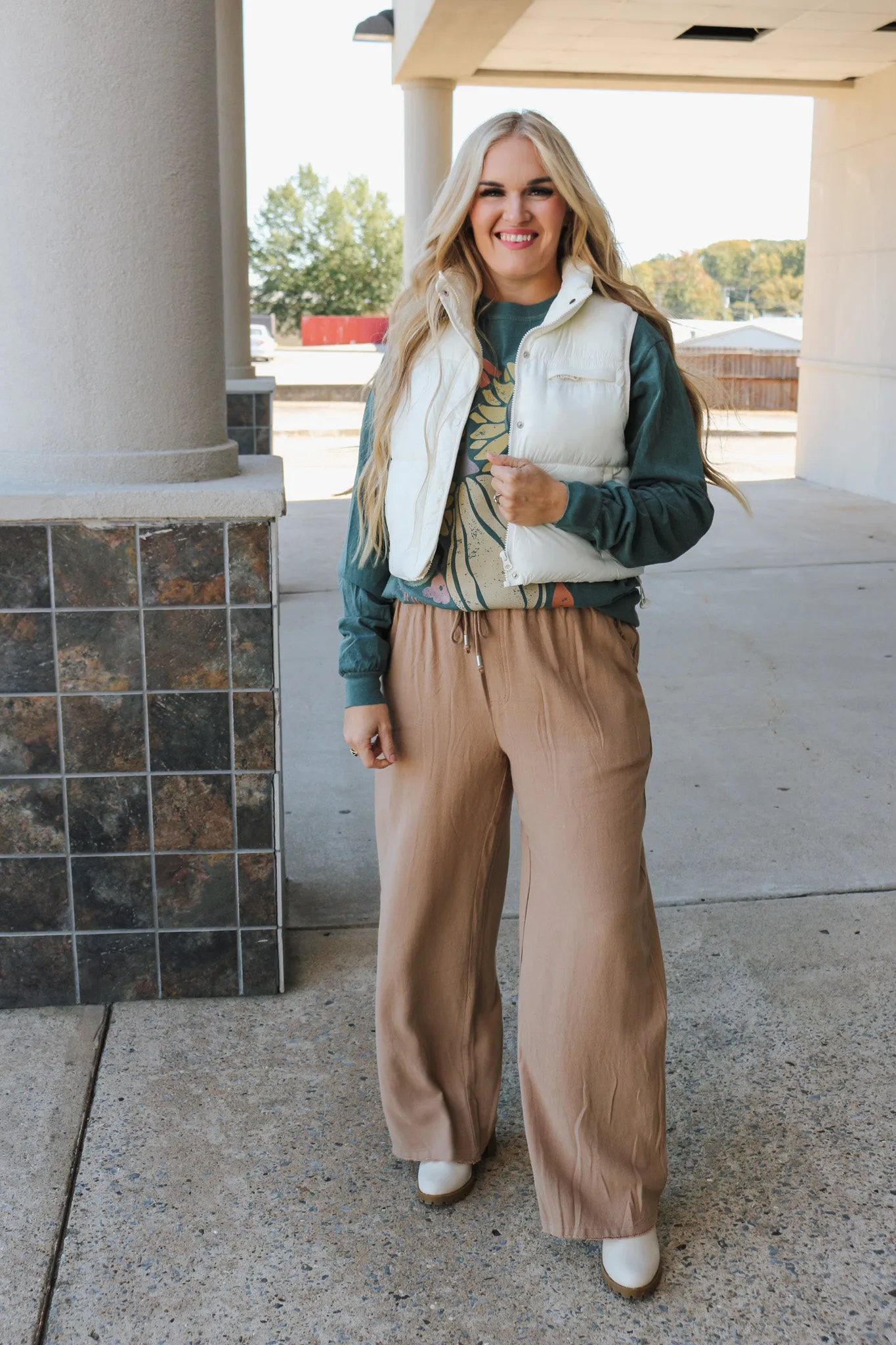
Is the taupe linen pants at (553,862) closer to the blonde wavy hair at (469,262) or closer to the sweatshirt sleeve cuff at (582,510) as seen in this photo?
the sweatshirt sleeve cuff at (582,510)

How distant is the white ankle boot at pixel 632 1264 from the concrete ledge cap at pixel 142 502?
4.92ft

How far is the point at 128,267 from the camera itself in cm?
276

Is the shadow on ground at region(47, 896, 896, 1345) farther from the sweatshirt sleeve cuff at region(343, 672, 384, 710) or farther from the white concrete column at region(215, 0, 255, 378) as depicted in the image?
the white concrete column at region(215, 0, 255, 378)

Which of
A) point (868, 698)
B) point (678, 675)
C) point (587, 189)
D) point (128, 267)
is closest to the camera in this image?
point (587, 189)

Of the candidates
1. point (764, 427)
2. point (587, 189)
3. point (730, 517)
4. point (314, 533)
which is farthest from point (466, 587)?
point (764, 427)

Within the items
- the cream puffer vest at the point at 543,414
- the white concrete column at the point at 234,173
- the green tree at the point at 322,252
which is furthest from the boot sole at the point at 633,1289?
A: the green tree at the point at 322,252

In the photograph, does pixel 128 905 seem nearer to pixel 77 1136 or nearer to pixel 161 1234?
pixel 77 1136

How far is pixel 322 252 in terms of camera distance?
71500 millimetres

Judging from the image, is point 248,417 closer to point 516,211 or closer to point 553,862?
point 516,211

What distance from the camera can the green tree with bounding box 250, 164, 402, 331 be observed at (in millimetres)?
70125

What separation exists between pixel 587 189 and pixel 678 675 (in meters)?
3.98

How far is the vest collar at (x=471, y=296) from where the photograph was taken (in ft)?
6.46

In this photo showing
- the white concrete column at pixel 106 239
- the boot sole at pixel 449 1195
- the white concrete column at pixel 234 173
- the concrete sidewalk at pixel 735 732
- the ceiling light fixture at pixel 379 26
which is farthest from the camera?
the ceiling light fixture at pixel 379 26

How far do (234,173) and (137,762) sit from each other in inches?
261
